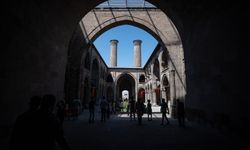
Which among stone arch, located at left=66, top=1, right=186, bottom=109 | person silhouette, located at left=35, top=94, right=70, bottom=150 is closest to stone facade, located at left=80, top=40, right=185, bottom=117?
stone arch, located at left=66, top=1, right=186, bottom=109

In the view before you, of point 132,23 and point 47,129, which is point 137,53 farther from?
point 47,129

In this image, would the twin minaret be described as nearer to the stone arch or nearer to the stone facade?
the stone facade

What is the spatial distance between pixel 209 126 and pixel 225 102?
1464 mm

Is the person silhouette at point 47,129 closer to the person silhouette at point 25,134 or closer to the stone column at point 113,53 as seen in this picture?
the person silhouette at point 25,134

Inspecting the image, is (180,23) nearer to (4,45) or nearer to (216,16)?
(216,16)

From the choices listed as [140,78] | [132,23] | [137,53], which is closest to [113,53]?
[137,53]

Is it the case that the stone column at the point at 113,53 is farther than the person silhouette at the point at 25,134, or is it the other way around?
the stone column at the point at 113,53

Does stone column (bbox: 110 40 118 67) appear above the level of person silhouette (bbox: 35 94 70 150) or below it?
above

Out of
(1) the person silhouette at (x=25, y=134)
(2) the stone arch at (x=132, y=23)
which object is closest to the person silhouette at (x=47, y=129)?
(1) the person silhouette at (x=25, y=134)

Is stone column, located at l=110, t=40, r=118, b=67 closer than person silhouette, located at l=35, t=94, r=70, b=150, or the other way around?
person silhouette, located at l=35, t=94, r=70, b=150

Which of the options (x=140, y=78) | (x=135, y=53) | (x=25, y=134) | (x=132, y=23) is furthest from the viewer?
(x=135, y=53)

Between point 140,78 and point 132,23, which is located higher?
point 132,23

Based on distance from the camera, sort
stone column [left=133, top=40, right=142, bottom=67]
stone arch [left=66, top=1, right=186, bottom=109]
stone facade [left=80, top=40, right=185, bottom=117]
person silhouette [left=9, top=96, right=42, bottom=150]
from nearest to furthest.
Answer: person silhouette [left=9, top=96, right=42, bottom=150] → stone facade [left=80, top=40, right=185, bottom=117] → stone arch [left=66, top=1, right=186, bottom=109] → stone column [left=133, top=40, right=142, bottom=67]

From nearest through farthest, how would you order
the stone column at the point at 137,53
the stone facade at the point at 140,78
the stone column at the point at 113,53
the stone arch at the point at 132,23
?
the stone facade at the point at 140,78, the stone arch at the point at 132,23, the stone column at the point at 137,53, the stone column at the point at 113,53
